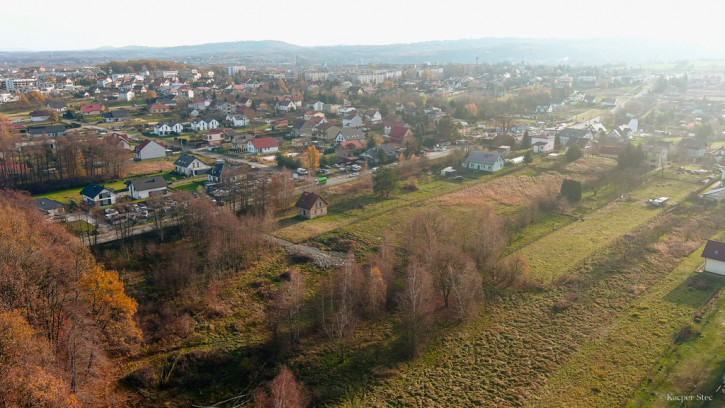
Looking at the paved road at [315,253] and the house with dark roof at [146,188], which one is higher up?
the house with dark roof at [146,188]

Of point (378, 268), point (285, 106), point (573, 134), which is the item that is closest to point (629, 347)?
point (378, 268)

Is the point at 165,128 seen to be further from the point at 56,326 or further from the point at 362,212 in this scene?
the point at 56,326

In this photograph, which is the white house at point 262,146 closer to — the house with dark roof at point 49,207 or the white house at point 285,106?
the house with dark roof at point 49,207

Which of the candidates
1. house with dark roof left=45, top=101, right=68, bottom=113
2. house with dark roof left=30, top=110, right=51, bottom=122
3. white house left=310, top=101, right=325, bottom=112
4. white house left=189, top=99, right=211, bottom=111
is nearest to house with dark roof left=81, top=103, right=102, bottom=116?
house with dark roof left=45, top=101, right=68, bottom=113

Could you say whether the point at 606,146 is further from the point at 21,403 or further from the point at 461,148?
the point at 21,403

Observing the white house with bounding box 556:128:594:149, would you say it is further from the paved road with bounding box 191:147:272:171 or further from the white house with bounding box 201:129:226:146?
the white house with bounding box 201:129:226:146

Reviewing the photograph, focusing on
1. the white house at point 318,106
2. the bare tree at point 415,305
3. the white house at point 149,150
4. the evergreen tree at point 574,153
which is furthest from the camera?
the white house at point 318,106

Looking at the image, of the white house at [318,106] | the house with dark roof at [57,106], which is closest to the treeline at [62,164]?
the house with dark roof at [57,106]
